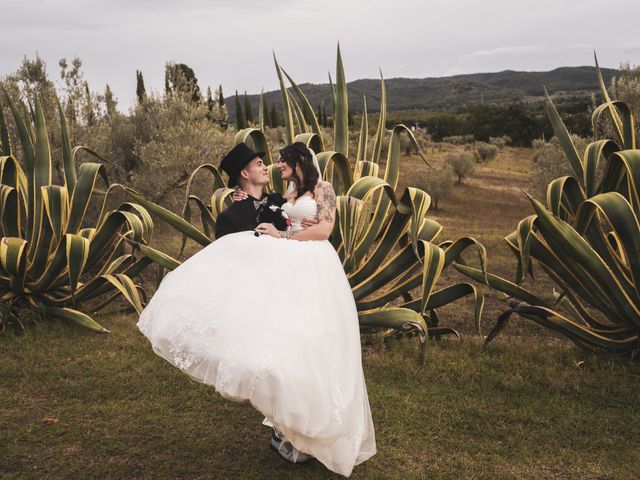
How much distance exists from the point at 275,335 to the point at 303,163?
1.19 m

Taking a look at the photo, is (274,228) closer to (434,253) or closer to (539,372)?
(434,253)

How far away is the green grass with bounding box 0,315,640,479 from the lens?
395 centimetres

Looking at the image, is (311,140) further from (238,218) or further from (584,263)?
(584,263)

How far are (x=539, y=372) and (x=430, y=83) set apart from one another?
203 meters

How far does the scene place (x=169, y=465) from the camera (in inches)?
156

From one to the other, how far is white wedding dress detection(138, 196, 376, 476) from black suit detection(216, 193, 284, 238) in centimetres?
21

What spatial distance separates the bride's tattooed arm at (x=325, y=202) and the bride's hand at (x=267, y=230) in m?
0.31

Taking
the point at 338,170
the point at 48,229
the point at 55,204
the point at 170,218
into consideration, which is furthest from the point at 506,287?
the point at 48,229

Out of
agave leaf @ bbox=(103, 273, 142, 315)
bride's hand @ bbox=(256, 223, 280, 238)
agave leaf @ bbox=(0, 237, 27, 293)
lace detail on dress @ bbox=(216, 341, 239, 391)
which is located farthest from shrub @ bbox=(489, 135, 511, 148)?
lace detail on dress @ bbox=(216, 341, 239, 391)

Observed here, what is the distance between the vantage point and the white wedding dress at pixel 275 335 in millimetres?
3078

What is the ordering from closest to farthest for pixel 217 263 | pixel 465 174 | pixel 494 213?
pixel 217 263, pixel 494 213, pixel 465 174

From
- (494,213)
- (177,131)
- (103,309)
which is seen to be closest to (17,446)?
(103,309)

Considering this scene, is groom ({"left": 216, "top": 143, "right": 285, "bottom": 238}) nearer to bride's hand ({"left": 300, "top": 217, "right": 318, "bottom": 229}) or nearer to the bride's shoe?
bride's hand ({"left": 300, "top": 217, "right": 318, "bottom": 229})

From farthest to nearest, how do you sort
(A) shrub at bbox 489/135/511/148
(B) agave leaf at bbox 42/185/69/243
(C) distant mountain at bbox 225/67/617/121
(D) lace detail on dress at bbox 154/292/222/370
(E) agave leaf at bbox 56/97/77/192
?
1. (C) distant mountain at bbox 225/67/617/121
2. (A) shrub at bbox 489/135/511/148
3. (E) agave leaf at bbox 56/97/77/192
4. (B) agave leaf at bbox 42/185/69/243
5. (D) lace detail on dress at bbox 154/292/222/370
